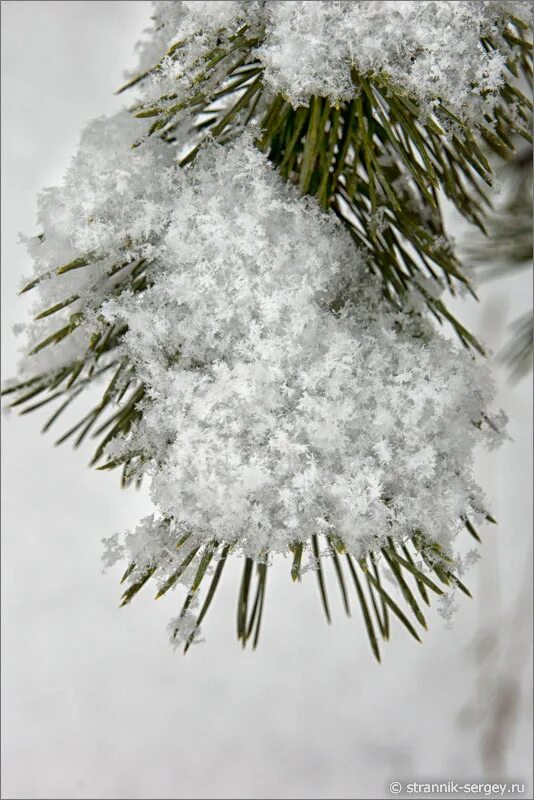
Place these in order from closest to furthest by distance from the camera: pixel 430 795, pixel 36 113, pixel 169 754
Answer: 1. pixel 36 113
2. pixel 430 795
3. pixel 169 754

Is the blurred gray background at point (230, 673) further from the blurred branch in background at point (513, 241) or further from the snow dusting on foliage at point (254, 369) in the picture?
the snow dusting on foliage at point (254, 369)

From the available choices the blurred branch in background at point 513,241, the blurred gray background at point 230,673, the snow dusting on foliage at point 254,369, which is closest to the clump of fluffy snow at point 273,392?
the snow dusting on foliage at point 254,369

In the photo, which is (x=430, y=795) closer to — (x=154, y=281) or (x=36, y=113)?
(x=154, y=281)

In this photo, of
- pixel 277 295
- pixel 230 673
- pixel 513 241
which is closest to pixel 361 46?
pixel 277 295

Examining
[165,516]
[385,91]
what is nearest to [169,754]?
[165,516]

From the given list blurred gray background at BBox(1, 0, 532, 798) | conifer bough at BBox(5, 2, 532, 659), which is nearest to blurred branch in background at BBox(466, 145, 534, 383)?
Result: conifer bough at BBox(5, 2, 532, 659)

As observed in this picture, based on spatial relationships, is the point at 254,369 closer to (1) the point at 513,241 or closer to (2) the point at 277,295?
(2) the point at 277,295
